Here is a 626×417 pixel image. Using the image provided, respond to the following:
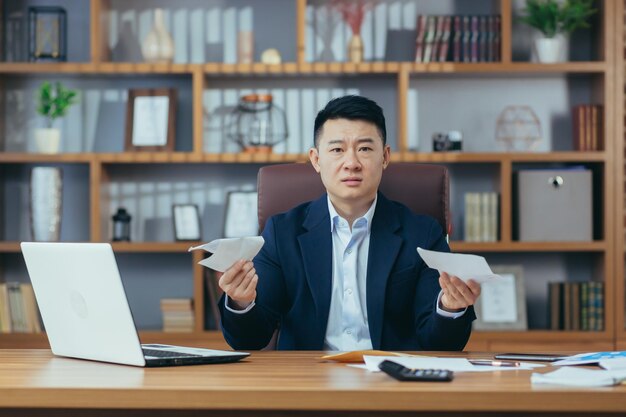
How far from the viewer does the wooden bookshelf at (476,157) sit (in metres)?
3.99

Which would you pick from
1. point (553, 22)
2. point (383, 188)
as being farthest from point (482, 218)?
point (383, 188)

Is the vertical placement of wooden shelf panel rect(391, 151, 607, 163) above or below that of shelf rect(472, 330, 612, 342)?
above

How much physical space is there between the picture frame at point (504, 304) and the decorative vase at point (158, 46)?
1654 millimetres

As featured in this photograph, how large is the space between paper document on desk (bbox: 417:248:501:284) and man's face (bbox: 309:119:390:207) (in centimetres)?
73

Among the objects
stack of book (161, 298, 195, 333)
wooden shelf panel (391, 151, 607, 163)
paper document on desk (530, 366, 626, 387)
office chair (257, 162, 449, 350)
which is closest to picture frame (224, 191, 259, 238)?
stack of book (161, 298, 195, 333)

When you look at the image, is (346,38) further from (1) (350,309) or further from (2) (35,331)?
(1) (350,309)

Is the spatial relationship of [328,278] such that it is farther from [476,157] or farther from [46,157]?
[46,157]

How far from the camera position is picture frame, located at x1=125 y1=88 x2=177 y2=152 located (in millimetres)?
4156

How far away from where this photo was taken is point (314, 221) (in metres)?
2.40

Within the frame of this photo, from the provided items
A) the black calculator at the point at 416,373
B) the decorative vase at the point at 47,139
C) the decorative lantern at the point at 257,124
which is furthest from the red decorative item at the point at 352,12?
the black calculator at the point at 416,373

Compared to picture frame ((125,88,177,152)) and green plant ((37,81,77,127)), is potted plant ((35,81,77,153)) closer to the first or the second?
green plant ((37,81,77,127))

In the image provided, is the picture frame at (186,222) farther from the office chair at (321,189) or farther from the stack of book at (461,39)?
the office chair at (321,189)

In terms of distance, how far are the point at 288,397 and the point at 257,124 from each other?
114 inches

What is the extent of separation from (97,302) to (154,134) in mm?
2645
